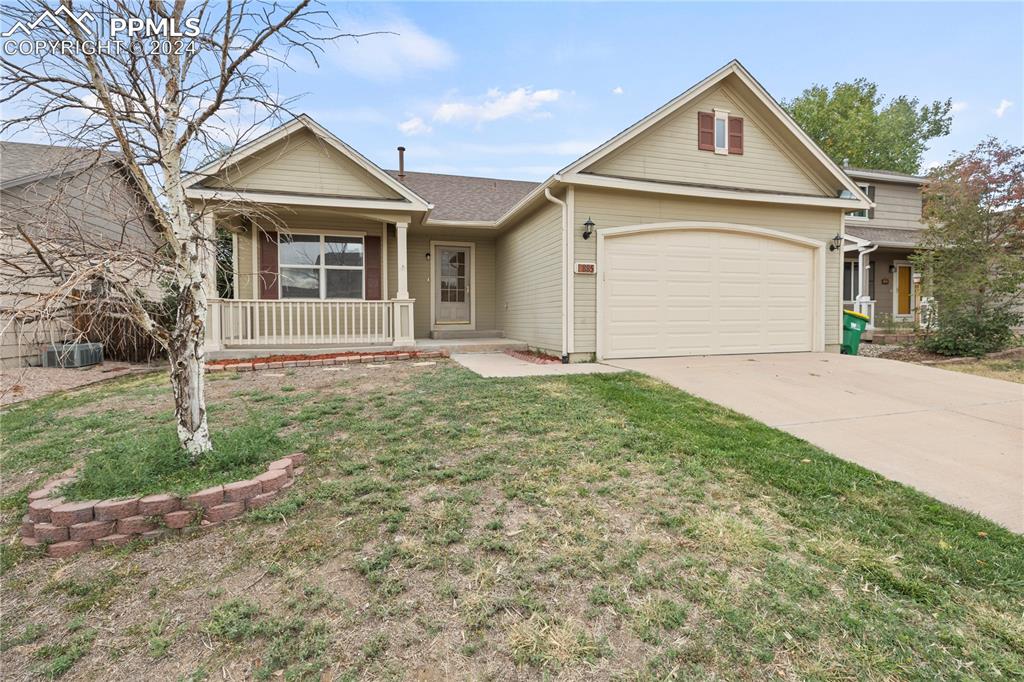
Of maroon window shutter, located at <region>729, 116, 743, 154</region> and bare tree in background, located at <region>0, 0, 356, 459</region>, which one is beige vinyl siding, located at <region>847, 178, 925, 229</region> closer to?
maroon window shutter, located at <region>729, 116, 743, 154</region>

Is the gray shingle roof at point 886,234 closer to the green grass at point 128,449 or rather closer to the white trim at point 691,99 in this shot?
the white trim at point 691,99

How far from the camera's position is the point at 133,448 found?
340cm

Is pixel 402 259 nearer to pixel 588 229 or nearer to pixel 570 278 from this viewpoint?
pixel 570 278

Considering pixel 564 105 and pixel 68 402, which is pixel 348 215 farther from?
pixel 564 105

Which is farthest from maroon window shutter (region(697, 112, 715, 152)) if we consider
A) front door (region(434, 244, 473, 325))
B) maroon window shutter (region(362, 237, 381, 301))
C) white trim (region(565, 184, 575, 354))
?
maroon window shutter (region(362, 237, 381, 301))

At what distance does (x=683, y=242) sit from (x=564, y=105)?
6.55 m

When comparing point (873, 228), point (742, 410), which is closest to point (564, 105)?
point (742, 410)

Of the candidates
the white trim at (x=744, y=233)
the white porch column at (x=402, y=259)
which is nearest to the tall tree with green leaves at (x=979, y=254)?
the white trim at (x=744, y=233)

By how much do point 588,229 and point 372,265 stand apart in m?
5.19

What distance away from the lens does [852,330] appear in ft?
31.6

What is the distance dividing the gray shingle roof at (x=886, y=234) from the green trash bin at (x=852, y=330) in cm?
604

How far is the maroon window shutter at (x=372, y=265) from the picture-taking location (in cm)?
1034

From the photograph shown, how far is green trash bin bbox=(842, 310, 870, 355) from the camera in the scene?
9.53 meters

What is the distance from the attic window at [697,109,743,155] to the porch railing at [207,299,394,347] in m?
6.90
